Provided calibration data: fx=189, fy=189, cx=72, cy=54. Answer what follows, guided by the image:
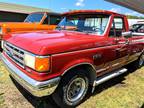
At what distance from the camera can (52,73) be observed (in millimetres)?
3316

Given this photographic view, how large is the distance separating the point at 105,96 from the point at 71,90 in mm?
1064

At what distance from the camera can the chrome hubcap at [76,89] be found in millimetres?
3964

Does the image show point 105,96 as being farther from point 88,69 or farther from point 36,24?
point 36,24

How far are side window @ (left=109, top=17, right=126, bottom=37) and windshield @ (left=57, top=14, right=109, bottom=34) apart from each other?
11.5 inches

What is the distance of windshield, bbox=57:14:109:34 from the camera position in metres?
4.71

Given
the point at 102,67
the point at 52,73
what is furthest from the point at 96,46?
the point at 52,73

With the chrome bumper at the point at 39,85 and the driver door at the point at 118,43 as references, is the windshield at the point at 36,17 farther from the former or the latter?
the chrome bumper at the point at 39,85

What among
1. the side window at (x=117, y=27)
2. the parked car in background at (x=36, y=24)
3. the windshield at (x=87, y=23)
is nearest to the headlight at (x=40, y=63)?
the windshield at (x=87, y=23)

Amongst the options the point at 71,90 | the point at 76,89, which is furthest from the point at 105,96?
the point at 71,90

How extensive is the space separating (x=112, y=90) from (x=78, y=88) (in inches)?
49.7

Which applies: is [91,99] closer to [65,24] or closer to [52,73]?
[52,73]

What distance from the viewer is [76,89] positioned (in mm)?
4168

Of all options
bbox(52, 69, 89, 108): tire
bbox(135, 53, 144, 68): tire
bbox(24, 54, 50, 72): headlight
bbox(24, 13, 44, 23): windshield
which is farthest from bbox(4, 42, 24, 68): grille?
bbox(24, 13, 44, 23): windshield

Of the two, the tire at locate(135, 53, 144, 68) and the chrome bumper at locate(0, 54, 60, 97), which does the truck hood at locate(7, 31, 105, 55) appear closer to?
the chrome bumper at locate(0, 54, 60, 97)
